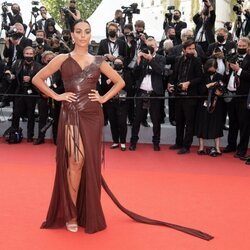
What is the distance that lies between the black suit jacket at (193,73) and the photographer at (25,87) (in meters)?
2.26

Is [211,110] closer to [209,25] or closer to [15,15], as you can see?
[209,25]

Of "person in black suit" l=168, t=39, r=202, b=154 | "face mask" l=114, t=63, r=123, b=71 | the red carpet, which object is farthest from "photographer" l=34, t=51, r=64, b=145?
"person in black suit" l=168, t=39, r=202, b=154

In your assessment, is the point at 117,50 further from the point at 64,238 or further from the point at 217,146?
the point at 64,238

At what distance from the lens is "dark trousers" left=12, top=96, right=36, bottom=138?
791 centimetres

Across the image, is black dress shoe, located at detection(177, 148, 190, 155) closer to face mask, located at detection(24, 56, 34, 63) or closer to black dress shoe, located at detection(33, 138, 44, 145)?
black dress shoe, located at detection(33, 138, 44, 145)

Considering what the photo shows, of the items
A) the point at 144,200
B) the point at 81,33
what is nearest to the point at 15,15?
the point at 144,200

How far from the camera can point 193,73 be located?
7.17 m

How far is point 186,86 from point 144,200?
2.71 m

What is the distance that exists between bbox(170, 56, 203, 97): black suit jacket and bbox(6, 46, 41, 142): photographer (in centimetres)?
226

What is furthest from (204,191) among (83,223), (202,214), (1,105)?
(1,105)

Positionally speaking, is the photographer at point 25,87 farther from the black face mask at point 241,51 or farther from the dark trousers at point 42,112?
the black face mask at point 241,51

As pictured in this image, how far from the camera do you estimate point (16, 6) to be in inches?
420

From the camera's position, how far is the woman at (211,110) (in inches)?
277

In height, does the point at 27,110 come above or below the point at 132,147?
above
